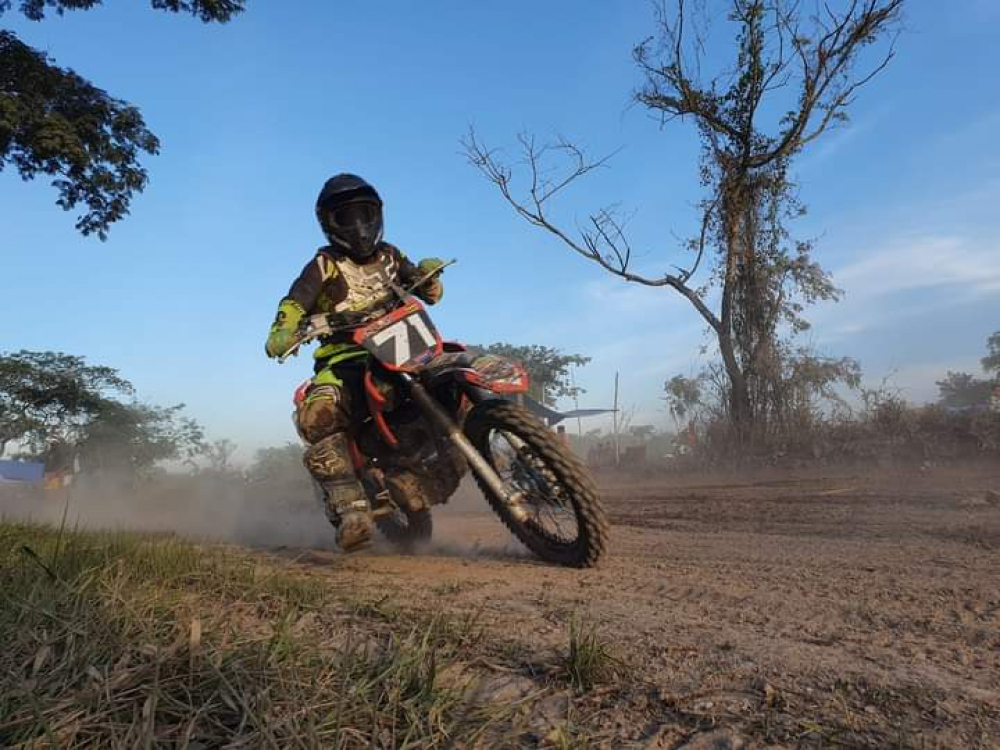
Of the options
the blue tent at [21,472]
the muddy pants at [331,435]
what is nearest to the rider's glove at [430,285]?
the muddy pants at [331,435]

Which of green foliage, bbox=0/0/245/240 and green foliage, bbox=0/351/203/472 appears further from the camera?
green foliage, bbox=0/351/203/472

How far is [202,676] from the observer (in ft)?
4.66

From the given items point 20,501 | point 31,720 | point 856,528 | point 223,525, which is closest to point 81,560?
point 31,720

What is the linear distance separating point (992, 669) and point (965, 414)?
10874 millimetres

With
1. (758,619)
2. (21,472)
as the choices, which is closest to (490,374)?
(758,619)

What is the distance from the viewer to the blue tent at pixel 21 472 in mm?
24328

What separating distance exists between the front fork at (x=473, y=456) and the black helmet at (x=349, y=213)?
4.03ft

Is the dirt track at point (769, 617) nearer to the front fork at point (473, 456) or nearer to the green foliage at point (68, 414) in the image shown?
the front fork at point (473, 456)

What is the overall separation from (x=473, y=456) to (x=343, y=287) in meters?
1.53

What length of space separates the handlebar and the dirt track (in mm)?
1311

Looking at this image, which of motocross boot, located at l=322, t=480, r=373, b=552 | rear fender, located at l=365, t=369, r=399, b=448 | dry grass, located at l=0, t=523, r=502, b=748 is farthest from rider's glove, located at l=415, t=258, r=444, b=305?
dry grass, located at l=0, t=523, r=502, b=748

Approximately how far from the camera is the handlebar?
3822 millimetres

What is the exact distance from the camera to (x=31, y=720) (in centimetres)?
121

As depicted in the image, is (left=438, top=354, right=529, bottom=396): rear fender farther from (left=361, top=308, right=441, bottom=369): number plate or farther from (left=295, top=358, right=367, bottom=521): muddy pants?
(left=295, top=358, right=367, bottom=521): muddy pants
